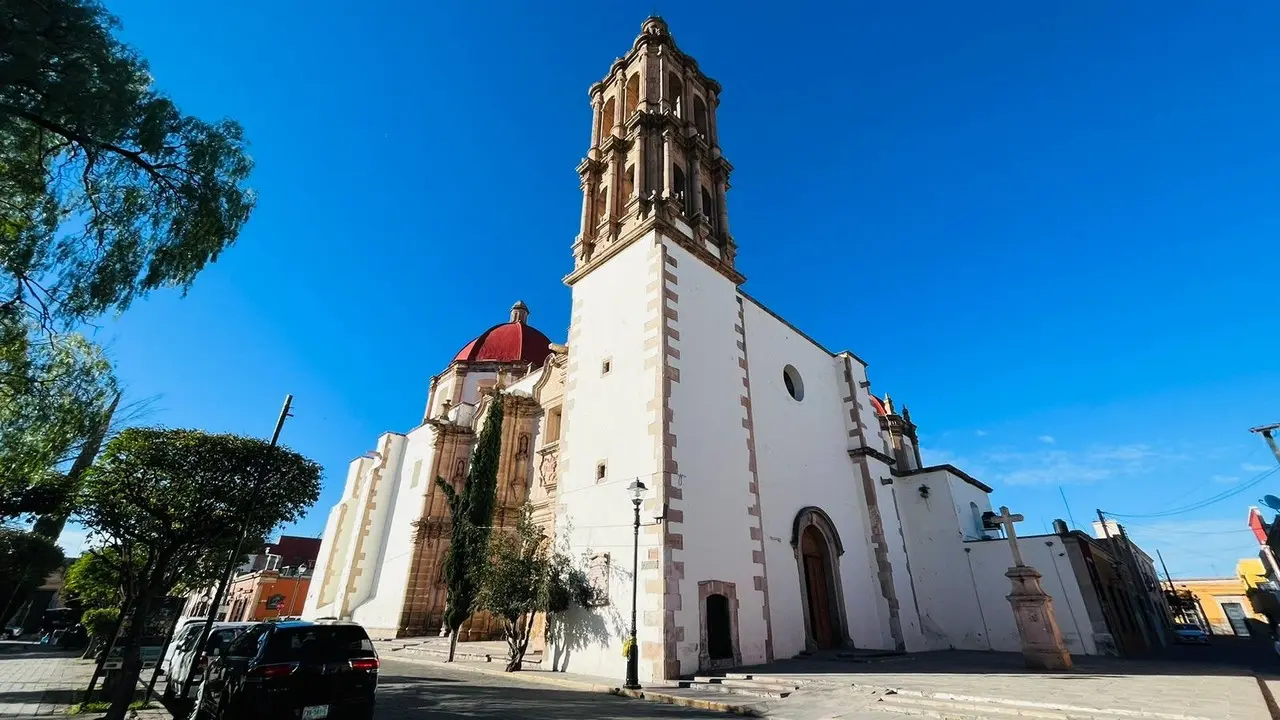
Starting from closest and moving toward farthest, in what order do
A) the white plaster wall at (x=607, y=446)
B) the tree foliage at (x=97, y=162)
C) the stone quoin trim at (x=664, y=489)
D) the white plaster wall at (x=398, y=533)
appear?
the tree foliage at (x=97, y=162)
the stone quoin trim at (x=664, y=489)
the white plaster wall at (x=607, y=446)
the white plaster wall at (x=398, y=533)

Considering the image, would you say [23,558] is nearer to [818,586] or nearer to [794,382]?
[818,586]

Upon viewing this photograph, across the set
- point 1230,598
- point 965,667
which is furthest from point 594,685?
point 1230,598

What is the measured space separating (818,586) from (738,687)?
21.9 feet

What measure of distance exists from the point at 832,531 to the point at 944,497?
6.43m

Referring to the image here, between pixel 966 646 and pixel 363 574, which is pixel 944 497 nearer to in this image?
pixel 966 646

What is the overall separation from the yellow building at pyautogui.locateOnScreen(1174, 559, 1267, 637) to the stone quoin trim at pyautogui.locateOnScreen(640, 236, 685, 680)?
55.8 metres

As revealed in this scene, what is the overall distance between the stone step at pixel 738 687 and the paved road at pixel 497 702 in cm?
133

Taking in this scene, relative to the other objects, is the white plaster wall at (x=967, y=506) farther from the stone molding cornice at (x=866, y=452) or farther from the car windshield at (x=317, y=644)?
the car windshield at (x=317, y=644)

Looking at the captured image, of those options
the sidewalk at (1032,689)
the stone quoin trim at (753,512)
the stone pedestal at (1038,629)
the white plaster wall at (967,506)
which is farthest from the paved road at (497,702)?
the white plaster wall at (967,506)

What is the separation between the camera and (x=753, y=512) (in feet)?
44.7

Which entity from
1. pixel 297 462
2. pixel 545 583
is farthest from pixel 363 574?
pixel 545 583

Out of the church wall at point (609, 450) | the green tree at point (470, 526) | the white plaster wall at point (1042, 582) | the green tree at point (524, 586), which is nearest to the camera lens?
the church wall at point (609, 450)

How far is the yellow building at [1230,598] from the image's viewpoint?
4156 cm

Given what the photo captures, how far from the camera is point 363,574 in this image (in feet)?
92.6
